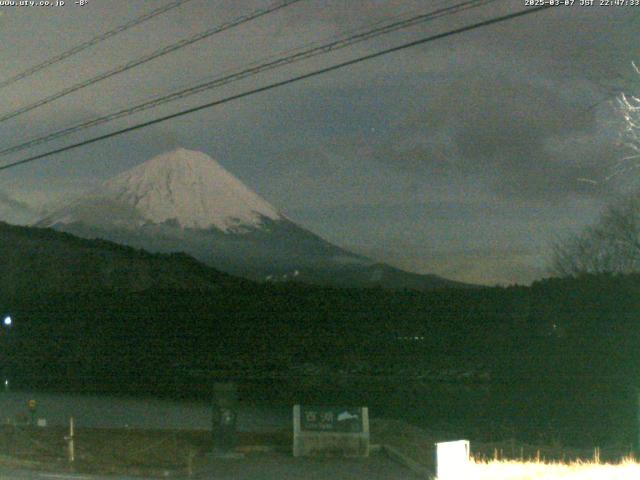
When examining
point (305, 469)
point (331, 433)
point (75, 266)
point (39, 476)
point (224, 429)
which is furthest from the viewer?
point (75, 266)

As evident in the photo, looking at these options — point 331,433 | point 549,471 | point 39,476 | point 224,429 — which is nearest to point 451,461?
point 549,471

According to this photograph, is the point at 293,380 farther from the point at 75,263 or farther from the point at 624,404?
the point at 75,263

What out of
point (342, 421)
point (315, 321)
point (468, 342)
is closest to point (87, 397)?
point (342, 421)

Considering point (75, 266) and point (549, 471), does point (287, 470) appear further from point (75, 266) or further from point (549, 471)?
point (75, 266)

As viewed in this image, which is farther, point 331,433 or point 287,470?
point 331,433

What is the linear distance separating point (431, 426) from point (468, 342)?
167ft

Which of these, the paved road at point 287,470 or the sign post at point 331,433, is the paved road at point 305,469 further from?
the sign post at point 331,433

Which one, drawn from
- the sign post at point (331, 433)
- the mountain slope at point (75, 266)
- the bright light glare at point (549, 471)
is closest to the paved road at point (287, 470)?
the sign post at point (331, 433)

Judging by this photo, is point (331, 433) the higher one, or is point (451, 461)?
point (451, 461)

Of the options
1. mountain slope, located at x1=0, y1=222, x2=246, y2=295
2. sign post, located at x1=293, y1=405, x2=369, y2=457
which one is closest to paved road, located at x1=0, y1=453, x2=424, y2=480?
sign post, located at x1=293, y1=405, x2=369, y2=457

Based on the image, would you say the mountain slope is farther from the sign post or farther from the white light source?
the white light source

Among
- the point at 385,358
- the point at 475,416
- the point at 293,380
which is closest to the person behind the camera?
the point at 475,416

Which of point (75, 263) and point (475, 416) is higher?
point (75, 263)

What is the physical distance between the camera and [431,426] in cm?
2822
